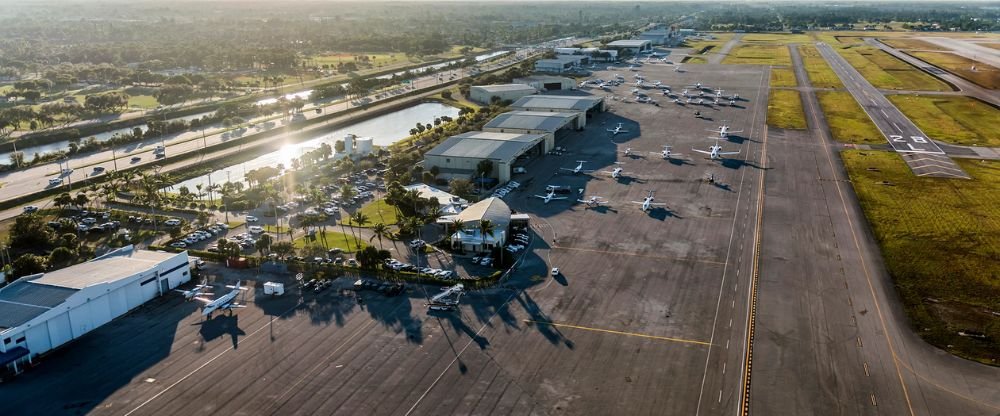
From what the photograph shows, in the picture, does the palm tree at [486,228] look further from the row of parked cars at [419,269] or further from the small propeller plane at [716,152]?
the small propeller plane at [716,152]

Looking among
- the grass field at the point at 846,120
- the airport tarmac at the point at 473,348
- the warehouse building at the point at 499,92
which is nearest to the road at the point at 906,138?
the grass field at the point at 846,120

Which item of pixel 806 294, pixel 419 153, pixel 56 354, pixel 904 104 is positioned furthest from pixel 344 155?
pixel 904 104

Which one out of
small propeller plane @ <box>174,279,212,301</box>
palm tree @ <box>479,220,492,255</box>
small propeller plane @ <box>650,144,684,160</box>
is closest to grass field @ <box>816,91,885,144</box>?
small propeller plane @ <box>650,144,684,160</box>

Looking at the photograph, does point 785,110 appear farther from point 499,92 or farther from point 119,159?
point 119,159

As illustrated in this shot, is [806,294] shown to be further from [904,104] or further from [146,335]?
[904,104]

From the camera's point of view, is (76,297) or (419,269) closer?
(76,297)

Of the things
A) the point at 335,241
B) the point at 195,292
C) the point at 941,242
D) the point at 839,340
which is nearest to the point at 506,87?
the point at 335,241
